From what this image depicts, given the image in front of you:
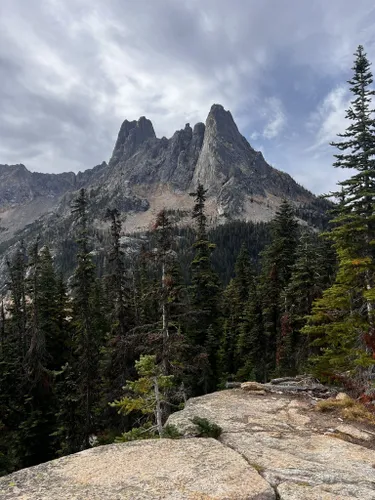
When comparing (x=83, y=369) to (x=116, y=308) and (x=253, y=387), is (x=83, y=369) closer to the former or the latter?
(x=116, y=308)

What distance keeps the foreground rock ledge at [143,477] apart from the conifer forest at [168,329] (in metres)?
1.75

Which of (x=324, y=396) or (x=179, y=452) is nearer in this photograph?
(x=179, y=452)

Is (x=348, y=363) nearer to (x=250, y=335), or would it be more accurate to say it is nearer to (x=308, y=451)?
(x=308, y=451)

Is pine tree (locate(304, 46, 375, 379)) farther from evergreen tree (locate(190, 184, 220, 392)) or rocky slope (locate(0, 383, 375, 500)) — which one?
evergreen tree (locate(190, 184, 220, 392))

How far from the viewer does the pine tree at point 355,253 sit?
15492mm

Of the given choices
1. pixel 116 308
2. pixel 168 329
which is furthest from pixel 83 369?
pixel 168 329

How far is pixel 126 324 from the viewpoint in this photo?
22969 millimetres

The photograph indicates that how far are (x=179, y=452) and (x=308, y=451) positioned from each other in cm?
307

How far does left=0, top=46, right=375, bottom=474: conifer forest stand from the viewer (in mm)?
15930

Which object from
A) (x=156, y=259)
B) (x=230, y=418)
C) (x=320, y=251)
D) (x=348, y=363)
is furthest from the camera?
(x=320, y=251)

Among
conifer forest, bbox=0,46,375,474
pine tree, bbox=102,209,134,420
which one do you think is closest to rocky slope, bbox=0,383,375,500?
conifer forest, bbox=0,46,375,474

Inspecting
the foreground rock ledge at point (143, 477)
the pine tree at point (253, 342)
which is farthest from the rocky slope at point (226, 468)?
the pine tree at point (253, 342)

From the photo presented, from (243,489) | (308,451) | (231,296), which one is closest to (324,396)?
(308,451)

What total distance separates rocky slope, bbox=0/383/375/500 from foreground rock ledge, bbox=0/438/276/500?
0.05ft
